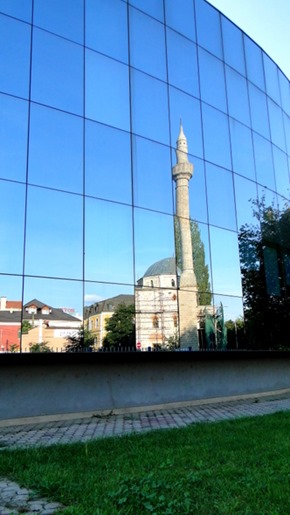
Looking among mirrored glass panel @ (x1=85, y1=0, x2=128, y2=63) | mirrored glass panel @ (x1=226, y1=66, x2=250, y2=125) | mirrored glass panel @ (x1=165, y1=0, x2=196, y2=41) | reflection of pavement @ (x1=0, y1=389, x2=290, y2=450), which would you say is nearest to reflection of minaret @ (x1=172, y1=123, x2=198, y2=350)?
reflection of pavement @ (x1=0, y1=389, x2=290, y2=450)

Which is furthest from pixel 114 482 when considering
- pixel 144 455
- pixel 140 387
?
pixel 140 387

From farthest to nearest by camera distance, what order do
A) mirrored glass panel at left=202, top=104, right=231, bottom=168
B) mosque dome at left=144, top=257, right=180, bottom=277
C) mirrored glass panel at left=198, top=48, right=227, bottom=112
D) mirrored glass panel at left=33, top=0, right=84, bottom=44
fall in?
mirrored glass panel at left=198, top=48, right=227, bottom=112 < mirrored glass panel at left=202, top=104, right=231, bottom=168 < mosque dome at left=144, top=257, right=180, bottom=277 < mirrored glass panel at left=33, top=0, right=84, bottom=44

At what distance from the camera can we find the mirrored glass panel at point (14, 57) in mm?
12234

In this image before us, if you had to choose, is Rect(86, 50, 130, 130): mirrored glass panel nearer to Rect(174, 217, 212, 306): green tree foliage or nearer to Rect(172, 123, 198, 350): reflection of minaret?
Rect(172, 123, 198, 350): reflection of minaret

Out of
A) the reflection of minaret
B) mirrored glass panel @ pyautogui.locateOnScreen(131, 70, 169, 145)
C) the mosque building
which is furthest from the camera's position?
mirrored glass panel @ pyautogui.locateOnScreen(131, 70, 169, 145)

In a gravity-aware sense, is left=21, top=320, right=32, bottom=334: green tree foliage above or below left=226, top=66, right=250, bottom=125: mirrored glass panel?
below

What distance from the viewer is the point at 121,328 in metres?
→ 12.8

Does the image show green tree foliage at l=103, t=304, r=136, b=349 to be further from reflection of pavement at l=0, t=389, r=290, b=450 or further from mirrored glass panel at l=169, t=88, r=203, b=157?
mirrored glass panel at l=169, t=88, r=203, b=157

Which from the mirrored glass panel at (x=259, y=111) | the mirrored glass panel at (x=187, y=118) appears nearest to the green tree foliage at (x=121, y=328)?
the mirrored glass panel at (x=187, y=118)

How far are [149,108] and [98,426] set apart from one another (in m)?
10.3

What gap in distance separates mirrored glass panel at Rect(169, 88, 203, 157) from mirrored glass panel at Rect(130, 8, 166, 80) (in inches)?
36.5

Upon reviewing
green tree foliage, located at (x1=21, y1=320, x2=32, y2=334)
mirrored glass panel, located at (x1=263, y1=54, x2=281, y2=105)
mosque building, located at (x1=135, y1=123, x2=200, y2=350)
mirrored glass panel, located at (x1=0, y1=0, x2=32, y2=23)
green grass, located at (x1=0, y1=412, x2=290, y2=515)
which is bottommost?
green grass, located at (x1=0, y1=412, x2=290, y2=515)

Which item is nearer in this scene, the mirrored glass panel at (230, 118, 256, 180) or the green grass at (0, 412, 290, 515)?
the green grass at (0, 412, 290, 515)

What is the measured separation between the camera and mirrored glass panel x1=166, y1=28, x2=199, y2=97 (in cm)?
1631
